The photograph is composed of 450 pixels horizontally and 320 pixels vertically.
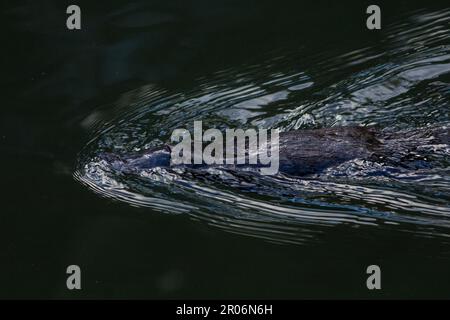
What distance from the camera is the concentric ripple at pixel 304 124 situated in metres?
4.65

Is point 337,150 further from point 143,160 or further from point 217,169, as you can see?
point 143,160

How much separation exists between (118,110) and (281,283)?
243cm

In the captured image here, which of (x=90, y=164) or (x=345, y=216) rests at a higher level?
(x=90, y=164)

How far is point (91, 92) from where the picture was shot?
6391mm

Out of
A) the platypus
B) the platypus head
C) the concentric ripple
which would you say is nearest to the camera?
the concentric ripple

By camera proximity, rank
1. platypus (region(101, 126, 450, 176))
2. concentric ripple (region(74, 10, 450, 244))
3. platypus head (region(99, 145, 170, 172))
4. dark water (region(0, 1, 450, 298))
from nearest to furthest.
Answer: dark water (region(0, 1, 450, 298))
concentric ripple (region(74, 10, 450, 244))
platypus (region(101, 126, 450, 176))
platypus head (region(99, 145, 170, 172))

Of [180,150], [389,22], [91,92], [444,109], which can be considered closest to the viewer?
[180,150]

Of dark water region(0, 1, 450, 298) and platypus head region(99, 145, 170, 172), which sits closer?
dark water region(0, 1, 450, 298)

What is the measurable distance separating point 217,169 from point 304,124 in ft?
3.63

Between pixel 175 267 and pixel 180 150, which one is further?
pixel 180 150

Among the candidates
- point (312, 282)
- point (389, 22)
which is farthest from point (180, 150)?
point (389, 22)

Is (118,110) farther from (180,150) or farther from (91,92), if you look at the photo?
(180,150)

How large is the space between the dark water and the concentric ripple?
0.04 feet

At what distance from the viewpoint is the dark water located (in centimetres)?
428
